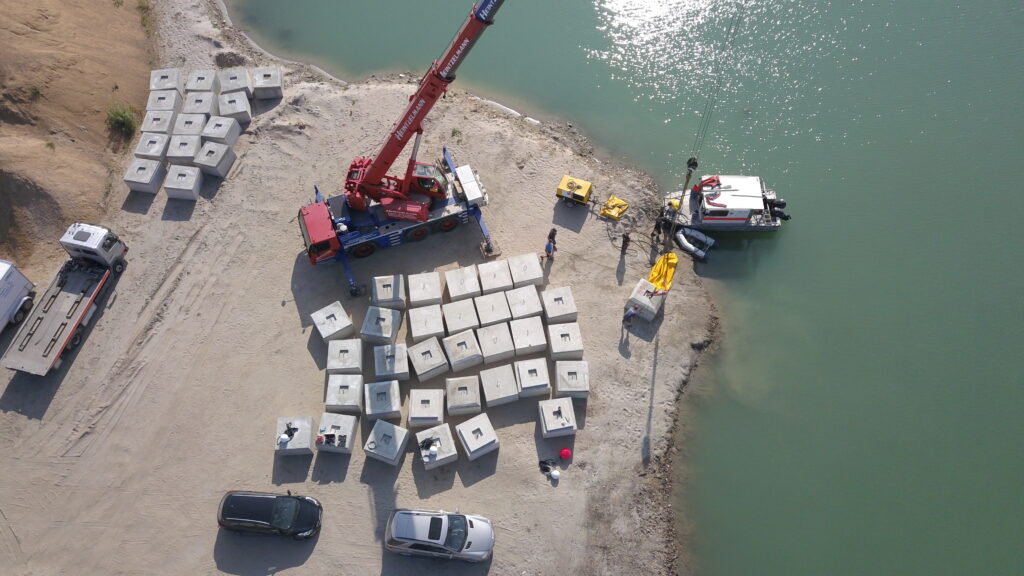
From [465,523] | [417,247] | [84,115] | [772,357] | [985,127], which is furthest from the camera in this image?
[985,127]

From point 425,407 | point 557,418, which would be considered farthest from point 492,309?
point 557,418

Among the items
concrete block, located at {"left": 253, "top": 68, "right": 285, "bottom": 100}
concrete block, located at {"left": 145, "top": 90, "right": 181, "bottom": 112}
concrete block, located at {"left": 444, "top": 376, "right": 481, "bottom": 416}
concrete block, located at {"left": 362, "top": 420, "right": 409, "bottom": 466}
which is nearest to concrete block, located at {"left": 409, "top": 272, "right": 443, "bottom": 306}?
concrete block, located at {"left": 444, "top": 376, "right": 481, "bottom": 416}

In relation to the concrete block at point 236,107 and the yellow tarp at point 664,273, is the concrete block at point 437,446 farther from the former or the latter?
the concrete block at point 236,107

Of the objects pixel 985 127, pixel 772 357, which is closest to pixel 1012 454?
pixel 772 357

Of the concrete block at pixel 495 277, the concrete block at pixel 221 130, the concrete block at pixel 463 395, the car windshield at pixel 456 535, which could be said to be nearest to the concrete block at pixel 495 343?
the concrete block at pixel 463 395

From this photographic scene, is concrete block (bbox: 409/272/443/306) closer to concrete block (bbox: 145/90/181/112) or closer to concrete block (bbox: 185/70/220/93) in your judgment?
concrete block (bbox: 185/70/220/93)

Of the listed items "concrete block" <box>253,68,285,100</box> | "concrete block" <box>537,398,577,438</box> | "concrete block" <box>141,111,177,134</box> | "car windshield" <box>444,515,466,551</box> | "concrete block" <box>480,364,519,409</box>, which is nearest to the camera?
"car windshield" <box>444,515,466,551</box>

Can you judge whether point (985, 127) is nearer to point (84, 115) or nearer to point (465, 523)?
point (465, 523)
